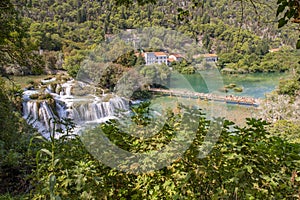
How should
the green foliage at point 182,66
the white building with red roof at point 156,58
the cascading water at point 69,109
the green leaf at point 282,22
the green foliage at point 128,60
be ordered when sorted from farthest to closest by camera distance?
the cascading water at point 69,109 → the white building with red roof at point 156,58 → the green foliage at point 128,60 → the green foliage at point 182,66 → the green leaf at point 282,22

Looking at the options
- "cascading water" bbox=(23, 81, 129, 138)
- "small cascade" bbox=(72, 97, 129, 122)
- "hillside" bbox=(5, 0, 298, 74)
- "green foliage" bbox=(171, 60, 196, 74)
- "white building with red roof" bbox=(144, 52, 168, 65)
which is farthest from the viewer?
"hillside" bbox=(5, 0, 298, 74)

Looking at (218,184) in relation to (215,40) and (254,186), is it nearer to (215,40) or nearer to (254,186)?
(254,186)

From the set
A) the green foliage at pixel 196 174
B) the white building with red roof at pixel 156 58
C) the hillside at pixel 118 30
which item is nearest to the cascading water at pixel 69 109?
the hillside at pixel 118 30

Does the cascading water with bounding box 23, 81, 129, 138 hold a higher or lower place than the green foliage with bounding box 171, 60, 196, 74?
lower

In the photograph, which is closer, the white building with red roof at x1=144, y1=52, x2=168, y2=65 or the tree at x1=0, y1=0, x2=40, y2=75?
the tree at x1=0, y1=0, x2=40, y2=75

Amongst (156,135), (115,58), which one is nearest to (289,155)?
(156,135)

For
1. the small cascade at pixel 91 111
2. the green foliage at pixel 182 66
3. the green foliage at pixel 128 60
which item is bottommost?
the small cascade at pixel 91 111

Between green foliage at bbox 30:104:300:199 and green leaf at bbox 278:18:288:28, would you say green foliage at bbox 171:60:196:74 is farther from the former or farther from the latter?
green leaf at bbox 278:18:288:28

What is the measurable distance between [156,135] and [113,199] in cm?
35

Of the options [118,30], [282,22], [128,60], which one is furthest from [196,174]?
[118,30]

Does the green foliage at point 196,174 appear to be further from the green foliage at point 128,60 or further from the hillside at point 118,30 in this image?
the hillside at point 118,30

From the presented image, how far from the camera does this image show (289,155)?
1.11 m

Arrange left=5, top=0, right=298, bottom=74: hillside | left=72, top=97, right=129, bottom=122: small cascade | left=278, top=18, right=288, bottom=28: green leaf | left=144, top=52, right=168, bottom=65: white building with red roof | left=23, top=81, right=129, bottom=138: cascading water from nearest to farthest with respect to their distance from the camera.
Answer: left=278, top=18, right=288, bottom=28: green leaf
left=144, top=52, right=168, bottom=65: white building with red roof
left=23, top=81, right=129, bottom=138: cascading water
left=72, top=97, right=129, bottom=122: small cascade
left=5, top=0, right=298, bottom=74: hillside

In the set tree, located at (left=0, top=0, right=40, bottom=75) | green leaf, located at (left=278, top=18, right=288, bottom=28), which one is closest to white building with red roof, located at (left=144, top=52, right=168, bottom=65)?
tree, located at (left=0, top=0, right=40, bottom=75)
